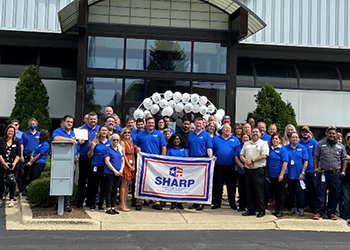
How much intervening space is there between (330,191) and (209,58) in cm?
773

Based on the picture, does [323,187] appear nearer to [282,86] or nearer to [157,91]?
[157,91]

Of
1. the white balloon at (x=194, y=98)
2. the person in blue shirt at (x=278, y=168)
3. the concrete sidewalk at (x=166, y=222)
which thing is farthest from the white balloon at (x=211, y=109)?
the concrete sidewalk at (x=166, y=222)

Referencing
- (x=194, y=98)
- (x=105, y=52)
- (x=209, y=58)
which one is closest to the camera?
(x=194, y=98)

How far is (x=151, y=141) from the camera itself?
982 cm

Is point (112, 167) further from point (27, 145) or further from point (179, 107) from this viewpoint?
point (179, 107)

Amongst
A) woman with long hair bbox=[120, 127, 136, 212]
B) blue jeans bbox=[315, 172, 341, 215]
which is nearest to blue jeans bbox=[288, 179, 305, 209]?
blue jeans bbox=[315, 172, 341, 215]

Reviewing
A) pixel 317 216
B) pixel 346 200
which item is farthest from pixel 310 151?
pixel 317 216

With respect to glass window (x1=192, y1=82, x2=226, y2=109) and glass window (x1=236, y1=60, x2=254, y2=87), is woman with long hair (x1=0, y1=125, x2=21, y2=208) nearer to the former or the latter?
glass window (x1=192, y1=82, x2=226, y2=109)

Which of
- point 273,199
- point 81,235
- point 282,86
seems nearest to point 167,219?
point 81,235

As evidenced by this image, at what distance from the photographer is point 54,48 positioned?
19.1 meters

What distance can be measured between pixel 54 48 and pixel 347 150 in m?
13.4

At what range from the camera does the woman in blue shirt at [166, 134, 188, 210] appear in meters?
9.89

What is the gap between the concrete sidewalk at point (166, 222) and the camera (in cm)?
823

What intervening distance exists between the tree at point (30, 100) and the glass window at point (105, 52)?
2.57 m
